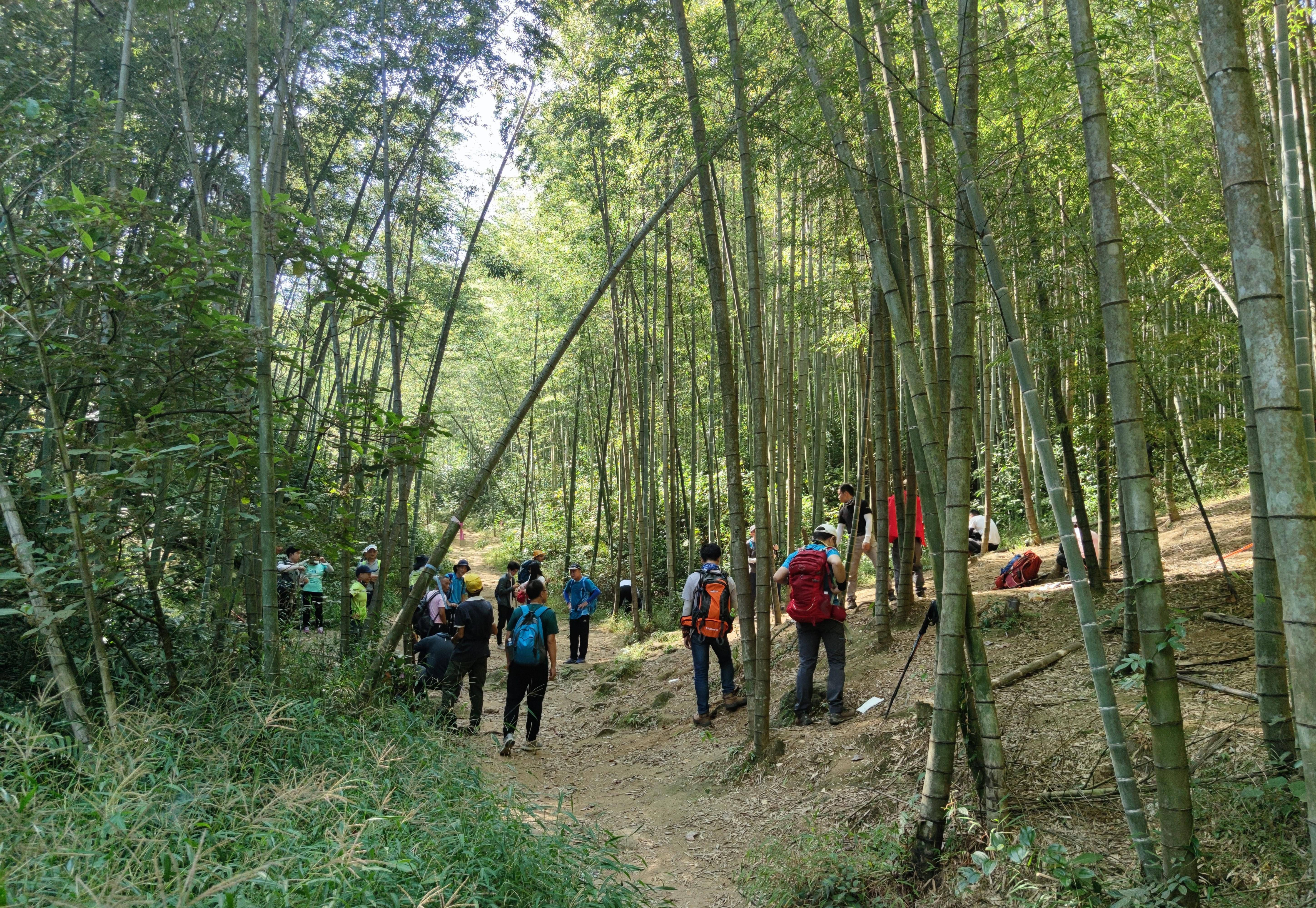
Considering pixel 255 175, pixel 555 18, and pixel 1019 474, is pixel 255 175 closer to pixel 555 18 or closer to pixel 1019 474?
pixel 555 18

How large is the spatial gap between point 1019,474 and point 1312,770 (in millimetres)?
10698

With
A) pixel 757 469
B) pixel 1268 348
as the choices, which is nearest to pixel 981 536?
pixel 757 469

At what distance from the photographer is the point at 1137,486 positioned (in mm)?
1961

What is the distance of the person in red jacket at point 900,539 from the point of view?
225 inches

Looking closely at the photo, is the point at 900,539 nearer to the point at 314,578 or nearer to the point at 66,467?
the point at 66,467

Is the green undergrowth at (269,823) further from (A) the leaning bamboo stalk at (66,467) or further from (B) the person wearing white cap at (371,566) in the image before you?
(B) the person wearing white cap at (371,566)

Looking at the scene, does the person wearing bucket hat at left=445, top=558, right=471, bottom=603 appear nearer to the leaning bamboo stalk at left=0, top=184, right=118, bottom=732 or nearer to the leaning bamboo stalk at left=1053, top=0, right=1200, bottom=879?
the leaning bamboo stalk at left=0, top=184, right=118, bottom=732

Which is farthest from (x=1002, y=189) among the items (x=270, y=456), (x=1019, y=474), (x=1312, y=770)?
(x=1019, y=474)

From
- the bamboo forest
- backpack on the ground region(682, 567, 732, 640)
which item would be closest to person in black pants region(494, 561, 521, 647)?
the bamboo forest

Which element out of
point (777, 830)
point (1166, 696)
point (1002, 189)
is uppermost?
point (1002, 189)

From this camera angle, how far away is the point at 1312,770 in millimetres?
1430

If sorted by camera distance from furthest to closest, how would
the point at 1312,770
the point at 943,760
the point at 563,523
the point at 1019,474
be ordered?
the point at 563,523, the point at 1019,474, the point at 943,760, the point at 1312,770

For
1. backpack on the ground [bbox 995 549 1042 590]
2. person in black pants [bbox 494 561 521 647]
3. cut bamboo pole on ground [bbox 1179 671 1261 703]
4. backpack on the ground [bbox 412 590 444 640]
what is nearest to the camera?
cut bamboo pole on ground [bbox 1179 671 1261 703]

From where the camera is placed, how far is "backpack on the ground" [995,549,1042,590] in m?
6.12
